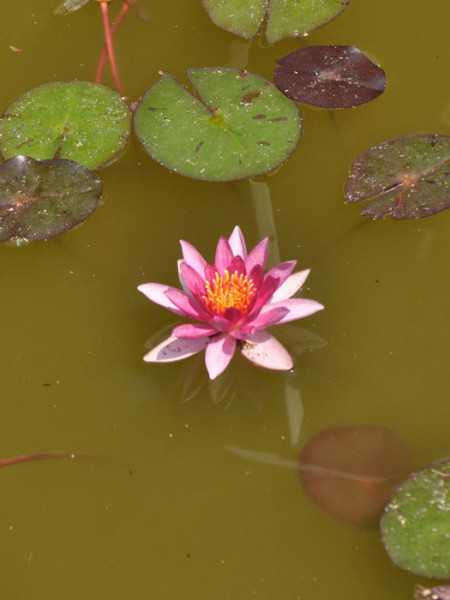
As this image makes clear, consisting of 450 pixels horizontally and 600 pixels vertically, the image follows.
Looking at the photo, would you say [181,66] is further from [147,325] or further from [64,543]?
[64,543]

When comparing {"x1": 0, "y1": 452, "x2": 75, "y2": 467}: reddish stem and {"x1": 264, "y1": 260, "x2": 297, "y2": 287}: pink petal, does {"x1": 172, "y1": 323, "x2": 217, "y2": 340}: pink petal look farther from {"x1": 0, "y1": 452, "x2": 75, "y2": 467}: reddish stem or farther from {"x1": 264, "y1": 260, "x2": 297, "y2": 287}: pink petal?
{"x1": 0, "y1": 452, "x2": 75, "y2": 467}: reddish stem

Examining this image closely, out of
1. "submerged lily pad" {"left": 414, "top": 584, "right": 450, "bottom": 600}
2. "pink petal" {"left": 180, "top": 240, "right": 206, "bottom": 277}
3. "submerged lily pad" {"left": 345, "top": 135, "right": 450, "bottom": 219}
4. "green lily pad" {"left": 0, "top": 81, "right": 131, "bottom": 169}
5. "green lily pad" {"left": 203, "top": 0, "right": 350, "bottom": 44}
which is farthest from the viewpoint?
"green lily pad" {"left": 203, "top": 0, "right": 350, "bottom": 44}

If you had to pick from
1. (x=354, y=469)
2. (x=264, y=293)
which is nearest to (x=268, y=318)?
(x=264, y=293)

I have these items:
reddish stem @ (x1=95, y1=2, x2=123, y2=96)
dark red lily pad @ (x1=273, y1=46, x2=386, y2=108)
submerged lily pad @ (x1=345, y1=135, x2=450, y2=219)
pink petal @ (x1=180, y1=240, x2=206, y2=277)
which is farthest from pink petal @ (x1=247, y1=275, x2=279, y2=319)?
reddish stem @ (x1=95, y1=2, x2=123, y2=96)

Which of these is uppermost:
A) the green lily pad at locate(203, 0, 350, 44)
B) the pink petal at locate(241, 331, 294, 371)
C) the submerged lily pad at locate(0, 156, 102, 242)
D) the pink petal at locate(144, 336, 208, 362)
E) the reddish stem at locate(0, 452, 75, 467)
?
the green lily pad at locate(203, 0, 350, 44)

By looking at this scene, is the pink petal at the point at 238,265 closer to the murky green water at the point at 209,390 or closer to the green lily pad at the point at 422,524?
the murky green water at the point at 209,390

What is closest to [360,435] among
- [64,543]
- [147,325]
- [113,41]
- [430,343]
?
[430,343]

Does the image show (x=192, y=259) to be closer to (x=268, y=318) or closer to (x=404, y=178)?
(x=268, y=318)
